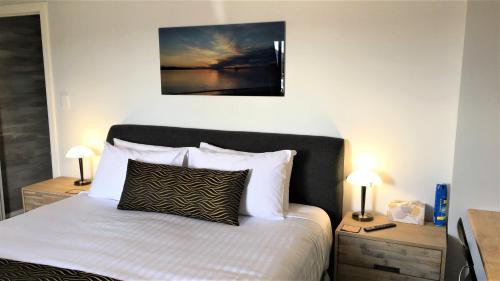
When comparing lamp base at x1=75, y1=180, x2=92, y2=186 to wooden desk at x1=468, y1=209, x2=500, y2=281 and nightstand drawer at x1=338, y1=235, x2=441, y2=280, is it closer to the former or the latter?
nightstand drawer at x1=338, y1=235, x2=441, y2=280

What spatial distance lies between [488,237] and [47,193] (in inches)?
119

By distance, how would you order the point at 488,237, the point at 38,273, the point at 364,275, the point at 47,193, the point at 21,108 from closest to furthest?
the point at 38,273, the point at 488,237, the point at 364,275, the point at 47,193, the point at 21,108

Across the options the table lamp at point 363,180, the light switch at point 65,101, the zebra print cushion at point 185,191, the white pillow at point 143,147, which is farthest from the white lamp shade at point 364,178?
the light switch at point 65,101

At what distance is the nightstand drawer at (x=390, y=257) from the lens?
225cm

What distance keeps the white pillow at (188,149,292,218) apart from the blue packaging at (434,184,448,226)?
0.92 meters

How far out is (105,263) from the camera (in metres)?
1.83

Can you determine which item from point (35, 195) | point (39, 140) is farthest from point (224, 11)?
point (39, 140)

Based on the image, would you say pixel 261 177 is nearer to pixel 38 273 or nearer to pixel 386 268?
pixel 386 268

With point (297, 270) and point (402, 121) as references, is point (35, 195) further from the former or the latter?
point (402, 121)

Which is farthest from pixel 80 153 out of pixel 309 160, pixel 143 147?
pixel 309 160

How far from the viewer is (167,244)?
2035 millimetres

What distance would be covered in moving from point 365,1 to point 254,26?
0.74 meters

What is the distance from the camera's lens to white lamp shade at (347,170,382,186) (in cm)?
249

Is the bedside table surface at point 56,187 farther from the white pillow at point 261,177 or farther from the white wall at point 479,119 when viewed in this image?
the white wall at point 479,119
